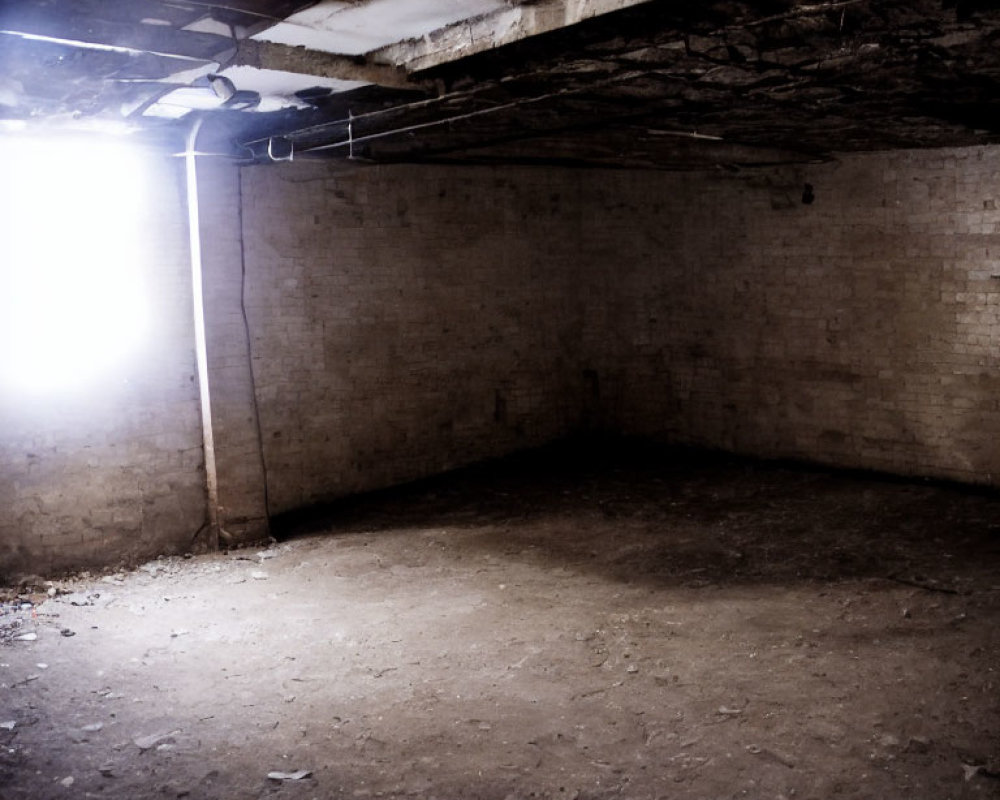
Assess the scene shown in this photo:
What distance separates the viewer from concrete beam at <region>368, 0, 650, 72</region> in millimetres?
3801

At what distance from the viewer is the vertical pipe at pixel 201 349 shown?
7.79m

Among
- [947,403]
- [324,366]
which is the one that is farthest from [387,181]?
[947,403]

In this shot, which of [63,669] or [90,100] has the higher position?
[90,100]

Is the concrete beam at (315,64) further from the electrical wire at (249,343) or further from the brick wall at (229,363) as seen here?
the electrical wire at (249,343)

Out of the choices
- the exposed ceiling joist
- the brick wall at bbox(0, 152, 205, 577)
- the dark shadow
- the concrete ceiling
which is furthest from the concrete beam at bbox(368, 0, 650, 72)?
the dark shadow

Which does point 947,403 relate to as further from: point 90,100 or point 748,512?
point 90,100

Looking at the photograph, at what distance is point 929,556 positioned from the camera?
7.22 meters

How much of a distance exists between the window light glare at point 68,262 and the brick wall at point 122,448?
7 cm

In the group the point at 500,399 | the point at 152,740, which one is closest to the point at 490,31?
the point at 152,740

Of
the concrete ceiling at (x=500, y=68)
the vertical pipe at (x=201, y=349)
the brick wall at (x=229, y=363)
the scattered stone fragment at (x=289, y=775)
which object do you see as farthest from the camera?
the brick wall at (x=229, y=363)

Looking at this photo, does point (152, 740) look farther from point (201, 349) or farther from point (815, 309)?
point (815, 309)

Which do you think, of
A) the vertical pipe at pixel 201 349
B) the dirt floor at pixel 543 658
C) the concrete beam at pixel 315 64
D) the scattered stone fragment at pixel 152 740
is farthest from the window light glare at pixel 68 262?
the scattered stone fragment at pixel 152 740

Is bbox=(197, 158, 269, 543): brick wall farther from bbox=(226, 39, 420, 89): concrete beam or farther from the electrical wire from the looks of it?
bbox=(226, 39, 420, 89): concrete beam

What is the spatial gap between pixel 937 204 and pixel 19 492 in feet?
27.0
